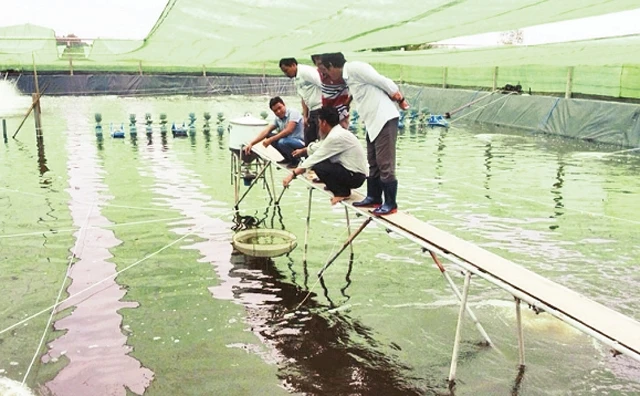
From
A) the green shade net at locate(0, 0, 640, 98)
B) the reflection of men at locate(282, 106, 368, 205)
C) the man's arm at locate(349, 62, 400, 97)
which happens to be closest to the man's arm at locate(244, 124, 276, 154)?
A: the green shade net at locate(0, 0, 640, 98)

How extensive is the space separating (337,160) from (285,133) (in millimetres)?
1829

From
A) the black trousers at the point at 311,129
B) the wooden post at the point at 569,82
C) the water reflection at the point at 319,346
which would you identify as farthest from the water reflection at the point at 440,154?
the water reflection at the point at 319,346

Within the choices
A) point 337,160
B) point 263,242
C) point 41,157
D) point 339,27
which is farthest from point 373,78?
point 41,157

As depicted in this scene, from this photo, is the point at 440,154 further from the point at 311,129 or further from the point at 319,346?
the point at 319,346

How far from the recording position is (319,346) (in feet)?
16.7

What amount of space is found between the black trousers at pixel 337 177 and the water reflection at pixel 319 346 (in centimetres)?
116

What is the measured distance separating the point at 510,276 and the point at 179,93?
33322mm

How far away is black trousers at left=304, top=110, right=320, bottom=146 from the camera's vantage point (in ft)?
25.0

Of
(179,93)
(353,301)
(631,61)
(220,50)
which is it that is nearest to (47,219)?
(220,50)

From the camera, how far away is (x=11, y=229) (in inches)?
328

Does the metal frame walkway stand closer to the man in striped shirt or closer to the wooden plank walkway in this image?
the wooden plank walkway

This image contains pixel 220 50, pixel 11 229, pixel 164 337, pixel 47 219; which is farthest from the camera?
pixel 47 219

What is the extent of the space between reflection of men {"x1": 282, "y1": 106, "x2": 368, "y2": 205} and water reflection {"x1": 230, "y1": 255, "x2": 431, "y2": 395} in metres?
1.17

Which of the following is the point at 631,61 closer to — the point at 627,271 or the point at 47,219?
the point at 627,271
